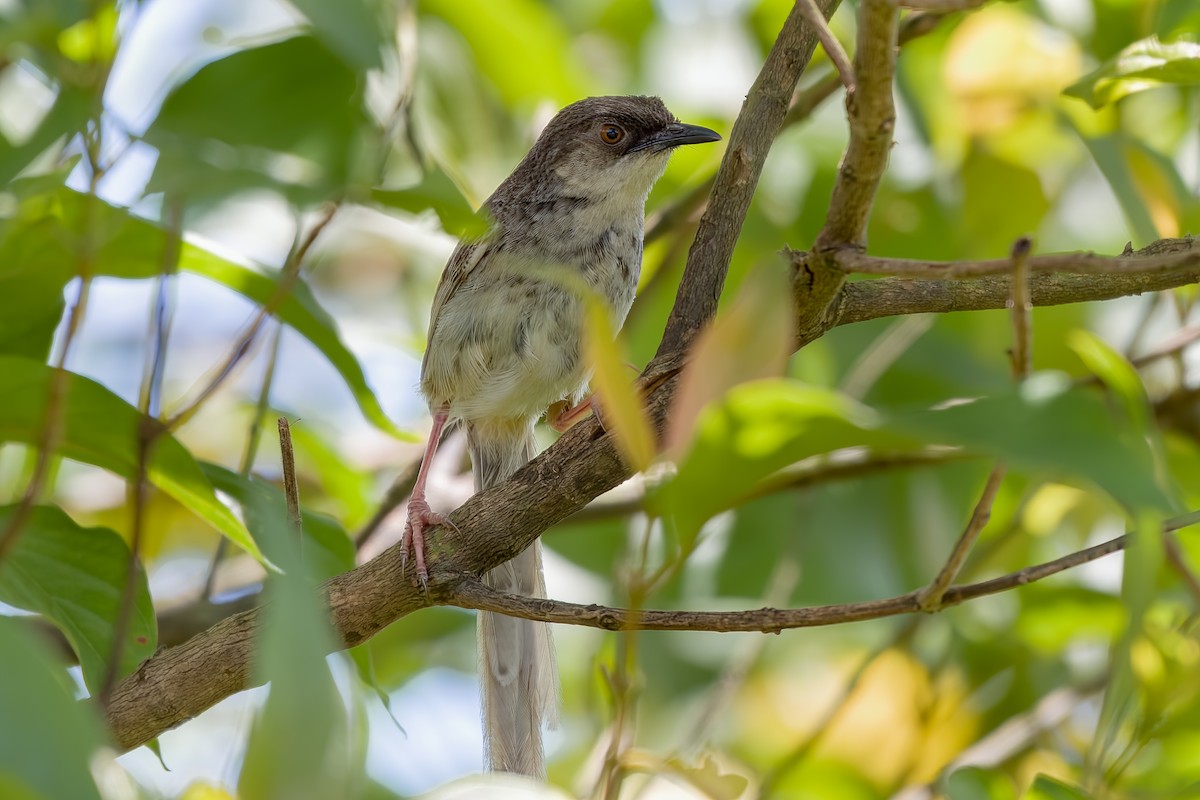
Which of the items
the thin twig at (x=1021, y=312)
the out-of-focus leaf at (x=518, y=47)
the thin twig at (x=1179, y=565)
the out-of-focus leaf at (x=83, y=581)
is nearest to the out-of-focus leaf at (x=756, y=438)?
the thin twig at (x=1021, y=312)

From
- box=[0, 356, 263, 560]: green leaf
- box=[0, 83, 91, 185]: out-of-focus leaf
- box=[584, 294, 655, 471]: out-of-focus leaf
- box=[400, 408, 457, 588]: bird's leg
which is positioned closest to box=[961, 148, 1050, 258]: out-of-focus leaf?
box=[400, 408, 457, 588]: bird's leg

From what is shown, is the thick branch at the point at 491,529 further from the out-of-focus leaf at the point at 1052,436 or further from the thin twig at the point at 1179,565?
the out-of-focus leaf at the point at 1052,436

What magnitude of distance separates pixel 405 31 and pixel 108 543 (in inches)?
90.7

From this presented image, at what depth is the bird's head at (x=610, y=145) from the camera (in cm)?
514

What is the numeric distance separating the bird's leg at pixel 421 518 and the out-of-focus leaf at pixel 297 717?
5.54ft

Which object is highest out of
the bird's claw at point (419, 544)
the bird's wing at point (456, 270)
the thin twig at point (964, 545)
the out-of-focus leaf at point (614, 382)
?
the bird's wing at point (456, 270)

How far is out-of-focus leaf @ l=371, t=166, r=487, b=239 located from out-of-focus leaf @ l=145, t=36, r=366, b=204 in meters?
0.51

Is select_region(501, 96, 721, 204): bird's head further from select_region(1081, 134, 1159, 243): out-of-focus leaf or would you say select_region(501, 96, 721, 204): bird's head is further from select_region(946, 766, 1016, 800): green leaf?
select_region(946, 766, 1016, 800): green leaf

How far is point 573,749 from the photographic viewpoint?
5.66 m

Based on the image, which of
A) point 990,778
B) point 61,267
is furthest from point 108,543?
point 990,778

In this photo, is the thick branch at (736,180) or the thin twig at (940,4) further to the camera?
the thick branch at (736,180)

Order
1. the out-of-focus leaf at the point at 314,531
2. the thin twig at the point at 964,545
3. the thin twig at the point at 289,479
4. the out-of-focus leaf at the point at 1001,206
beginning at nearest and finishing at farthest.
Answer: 1. the thin twig at the point at 964,545
2. the thin twig at the point at 289,479
3. the out-of-focus leaf at the point at 314,531
4. the out-of-focus leaf at the point at 1001,206

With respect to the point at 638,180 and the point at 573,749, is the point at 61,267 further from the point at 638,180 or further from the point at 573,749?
the point at 573,749

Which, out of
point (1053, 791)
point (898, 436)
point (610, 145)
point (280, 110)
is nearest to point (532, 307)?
point (610, 145)
